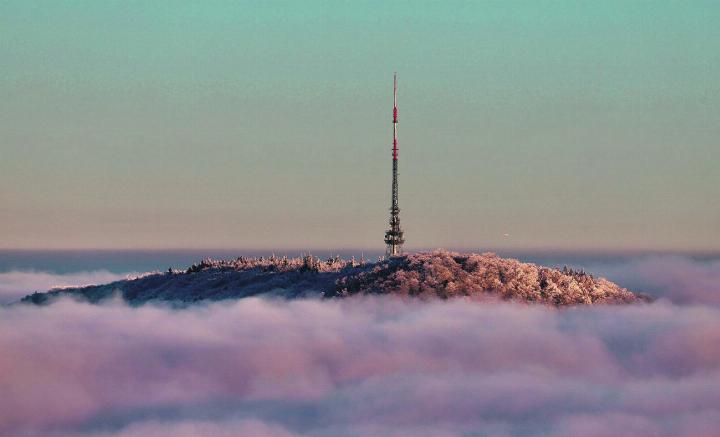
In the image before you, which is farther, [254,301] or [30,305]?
[30,305]

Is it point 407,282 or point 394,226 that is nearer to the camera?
point 407,282

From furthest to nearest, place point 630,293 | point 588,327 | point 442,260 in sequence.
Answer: point 630,293 → point 442,260 → point 588,327

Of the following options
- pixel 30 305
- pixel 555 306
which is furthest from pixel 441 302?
pixel 30 305

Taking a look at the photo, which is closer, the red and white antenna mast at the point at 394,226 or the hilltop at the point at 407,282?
the hilltop at the point at 407,282

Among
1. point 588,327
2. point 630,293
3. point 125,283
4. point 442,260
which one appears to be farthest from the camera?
point 125,283

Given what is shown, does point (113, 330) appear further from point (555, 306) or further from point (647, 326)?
point (647, 326)

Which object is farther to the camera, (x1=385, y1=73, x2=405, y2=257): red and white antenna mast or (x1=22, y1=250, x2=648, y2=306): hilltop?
(x1=385, y1=73, x2=405, y2=257): red and white antenna mast

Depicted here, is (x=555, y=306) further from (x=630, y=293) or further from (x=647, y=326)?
(x=630, y=293)
